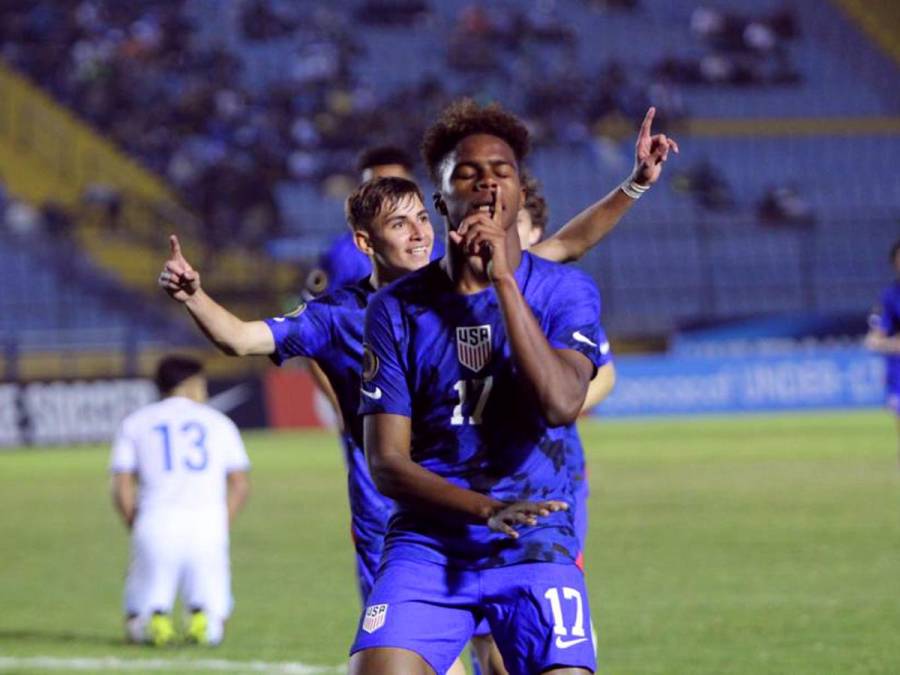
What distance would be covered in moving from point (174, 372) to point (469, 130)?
6.22 metres

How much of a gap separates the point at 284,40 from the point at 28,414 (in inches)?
644

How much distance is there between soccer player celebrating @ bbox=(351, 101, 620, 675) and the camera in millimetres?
4770

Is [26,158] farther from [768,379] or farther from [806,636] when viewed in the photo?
[806,636]

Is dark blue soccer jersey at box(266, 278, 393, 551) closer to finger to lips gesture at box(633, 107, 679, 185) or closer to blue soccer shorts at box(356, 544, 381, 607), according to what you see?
blue soccer shorts at box(356, 544, 381, 607)

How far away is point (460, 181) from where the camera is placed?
15.7 ft

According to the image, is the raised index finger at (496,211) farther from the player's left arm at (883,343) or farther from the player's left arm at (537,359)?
the player's left arm at (883,343)

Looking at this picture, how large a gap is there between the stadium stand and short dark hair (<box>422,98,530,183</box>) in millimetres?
29851

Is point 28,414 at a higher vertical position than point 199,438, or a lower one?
higher

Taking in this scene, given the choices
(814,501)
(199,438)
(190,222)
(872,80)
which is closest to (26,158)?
(190,222)

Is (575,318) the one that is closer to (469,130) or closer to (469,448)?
(469,448)

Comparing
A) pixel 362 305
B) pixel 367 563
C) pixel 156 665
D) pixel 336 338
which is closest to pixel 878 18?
pixel 156 665

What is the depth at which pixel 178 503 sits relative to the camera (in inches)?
410

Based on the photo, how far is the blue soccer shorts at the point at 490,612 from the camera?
4.79 m

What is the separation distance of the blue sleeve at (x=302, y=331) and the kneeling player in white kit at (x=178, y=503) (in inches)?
171
